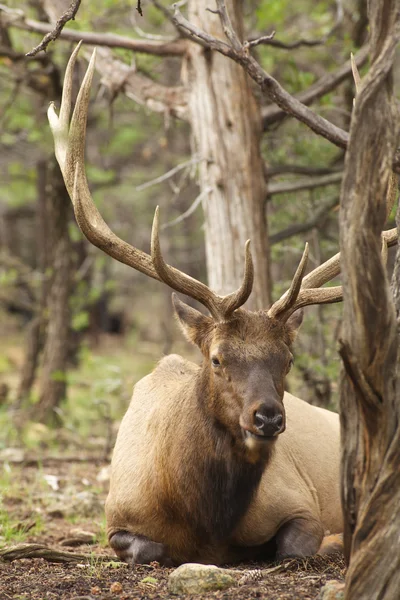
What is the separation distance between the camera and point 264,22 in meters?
11.4

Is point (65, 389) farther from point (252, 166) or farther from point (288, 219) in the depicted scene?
point (252, 166)

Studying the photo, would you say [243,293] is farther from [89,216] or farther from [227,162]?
[227,162]

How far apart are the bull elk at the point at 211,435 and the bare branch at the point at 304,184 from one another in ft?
9.71

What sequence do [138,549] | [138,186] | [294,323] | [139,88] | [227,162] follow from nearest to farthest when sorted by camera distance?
[138,549] < [294,323] < [227,162] < [139,88] < [138,186]

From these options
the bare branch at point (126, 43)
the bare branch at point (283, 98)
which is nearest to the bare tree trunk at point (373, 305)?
the bare branch at point (283, 98)

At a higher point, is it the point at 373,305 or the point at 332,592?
the point at 373,305

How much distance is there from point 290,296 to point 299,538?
5.85ft

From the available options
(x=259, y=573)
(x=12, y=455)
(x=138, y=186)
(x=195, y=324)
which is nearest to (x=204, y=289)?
(x=195, y=324)

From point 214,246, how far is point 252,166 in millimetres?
898

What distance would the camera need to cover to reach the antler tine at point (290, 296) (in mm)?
4965

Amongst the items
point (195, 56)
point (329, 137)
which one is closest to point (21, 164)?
point (195, 56)

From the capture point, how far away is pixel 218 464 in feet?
17.6

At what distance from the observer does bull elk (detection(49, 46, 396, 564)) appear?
513 cm

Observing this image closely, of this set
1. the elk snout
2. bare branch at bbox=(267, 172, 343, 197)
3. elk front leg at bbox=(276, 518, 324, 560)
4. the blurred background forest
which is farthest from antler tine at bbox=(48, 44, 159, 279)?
bare branch at bbox=(267, 172, 343, 197)
